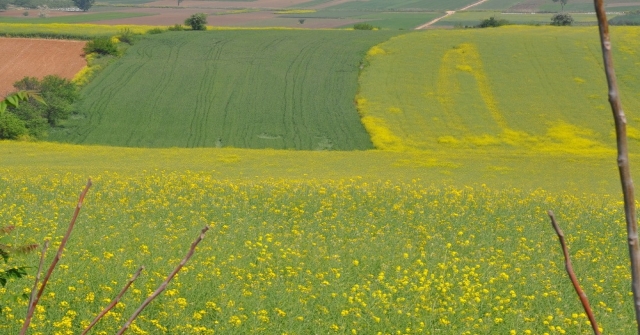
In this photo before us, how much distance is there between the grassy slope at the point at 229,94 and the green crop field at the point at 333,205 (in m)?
0.17

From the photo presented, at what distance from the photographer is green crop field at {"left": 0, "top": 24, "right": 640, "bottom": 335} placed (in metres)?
8.00

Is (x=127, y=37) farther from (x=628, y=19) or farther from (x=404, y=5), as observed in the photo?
(x=404, y=5)

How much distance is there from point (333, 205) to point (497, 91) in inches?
1041

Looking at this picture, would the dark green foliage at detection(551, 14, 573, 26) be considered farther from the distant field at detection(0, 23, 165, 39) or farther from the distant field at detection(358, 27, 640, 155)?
the distant field at detection(0, 23, 165, 39)

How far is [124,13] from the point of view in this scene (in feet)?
266

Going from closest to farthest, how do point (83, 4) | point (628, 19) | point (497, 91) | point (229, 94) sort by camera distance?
1. point (229, 94)
2. point (497, 91)
3. point (628, 19)
4. point (83, 4)

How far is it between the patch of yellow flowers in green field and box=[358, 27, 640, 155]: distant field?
1630cm

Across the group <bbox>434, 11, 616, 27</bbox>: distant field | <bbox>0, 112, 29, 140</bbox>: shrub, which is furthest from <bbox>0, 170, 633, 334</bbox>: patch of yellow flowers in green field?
<bbox>434, 11, 616, 27</bbox>: distant field

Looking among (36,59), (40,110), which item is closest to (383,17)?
(36,59)

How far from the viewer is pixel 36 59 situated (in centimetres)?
4278

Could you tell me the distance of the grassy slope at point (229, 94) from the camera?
106 feet

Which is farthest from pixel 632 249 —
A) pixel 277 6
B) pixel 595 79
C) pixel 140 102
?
pixel 277 6

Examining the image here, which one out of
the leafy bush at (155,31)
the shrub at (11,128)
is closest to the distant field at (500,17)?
the leafy bush at (155,31)

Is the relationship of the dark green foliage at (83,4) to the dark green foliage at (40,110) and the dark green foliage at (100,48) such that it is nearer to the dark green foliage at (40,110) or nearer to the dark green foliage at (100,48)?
the dark green foliage at (100,48)
